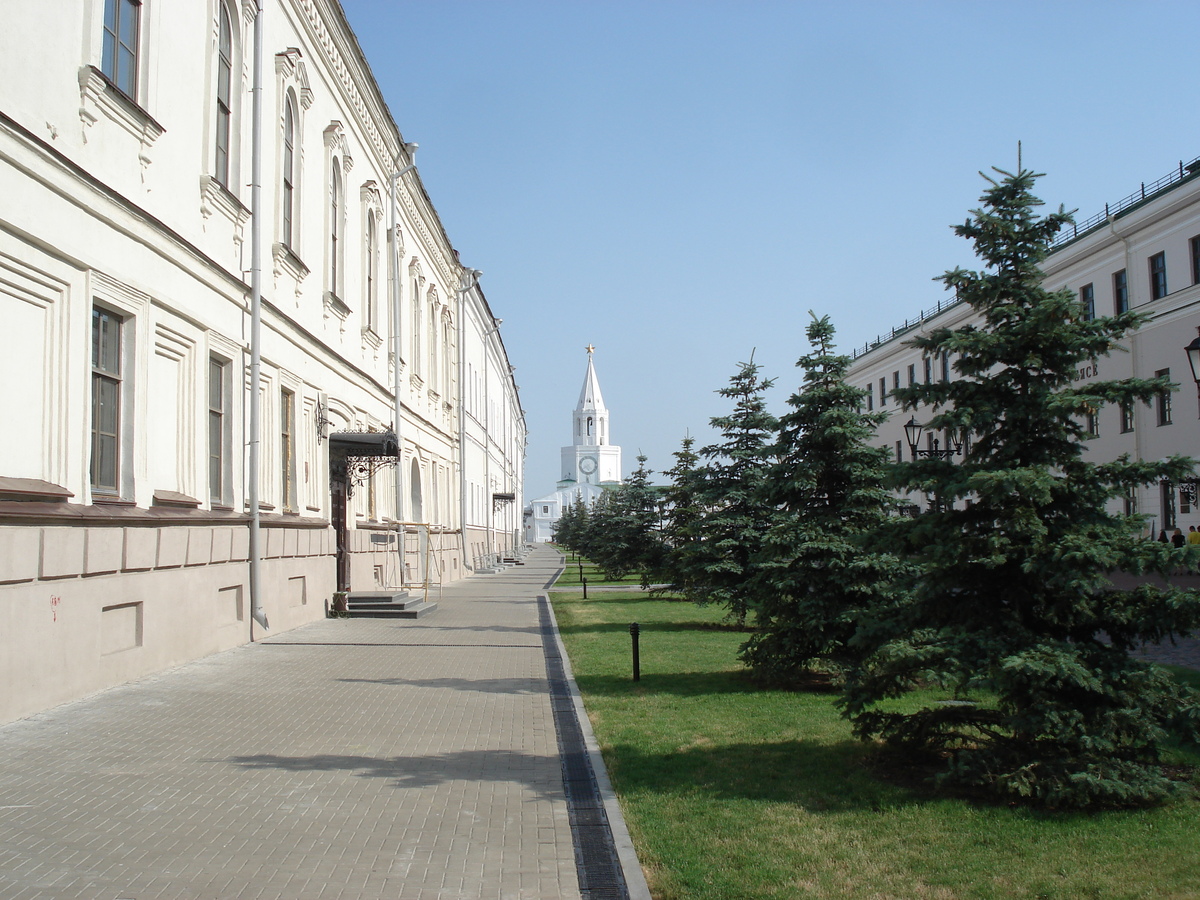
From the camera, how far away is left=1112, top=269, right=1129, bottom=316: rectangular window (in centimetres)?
3616

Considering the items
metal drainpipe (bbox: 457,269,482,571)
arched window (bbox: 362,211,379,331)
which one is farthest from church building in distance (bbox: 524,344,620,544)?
arched window (bbox: 362,211,379,331)

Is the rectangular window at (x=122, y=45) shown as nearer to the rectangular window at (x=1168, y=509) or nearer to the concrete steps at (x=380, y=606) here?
the concrete steps at (x=380, y=606)

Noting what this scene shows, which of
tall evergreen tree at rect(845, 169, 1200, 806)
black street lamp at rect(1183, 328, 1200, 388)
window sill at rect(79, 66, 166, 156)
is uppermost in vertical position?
window sill at rect(79, 66, 166, 156)

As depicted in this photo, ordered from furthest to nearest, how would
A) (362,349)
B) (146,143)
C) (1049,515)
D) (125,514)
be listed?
(362,349) → (146,143) → (125,514) → (1049,515)

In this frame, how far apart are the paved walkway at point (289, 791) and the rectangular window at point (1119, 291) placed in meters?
31.8

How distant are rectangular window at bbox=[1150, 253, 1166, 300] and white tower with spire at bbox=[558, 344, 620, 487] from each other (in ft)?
469

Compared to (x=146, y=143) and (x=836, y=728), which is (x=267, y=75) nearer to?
(x=146, y=143)

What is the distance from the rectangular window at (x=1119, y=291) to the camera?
3616cm

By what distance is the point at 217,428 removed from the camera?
49.1 ft

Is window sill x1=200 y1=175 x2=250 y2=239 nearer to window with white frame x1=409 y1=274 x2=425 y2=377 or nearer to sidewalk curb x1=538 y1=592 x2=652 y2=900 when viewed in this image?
sidewalk curb x1=538 y1=592 x2=652 y2=900

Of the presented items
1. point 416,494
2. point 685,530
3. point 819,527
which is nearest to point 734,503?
point 685,530

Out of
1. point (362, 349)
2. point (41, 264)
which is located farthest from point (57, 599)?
point (362, 349)

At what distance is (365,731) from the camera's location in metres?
9.17

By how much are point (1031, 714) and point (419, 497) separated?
1148 inches
